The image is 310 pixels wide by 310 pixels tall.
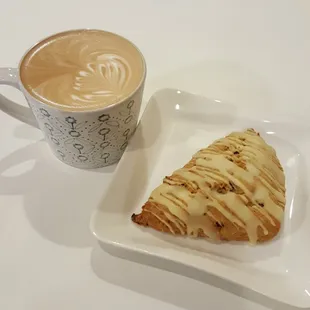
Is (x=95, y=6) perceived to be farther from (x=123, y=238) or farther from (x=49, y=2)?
(x=123, y=238)

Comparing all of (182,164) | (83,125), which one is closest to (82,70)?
(83,125)

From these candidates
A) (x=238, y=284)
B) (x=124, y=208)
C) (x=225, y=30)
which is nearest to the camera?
(x=238, y=284)

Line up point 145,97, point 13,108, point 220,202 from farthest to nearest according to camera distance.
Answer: point 145,97 < point 13,108 < point 220,202

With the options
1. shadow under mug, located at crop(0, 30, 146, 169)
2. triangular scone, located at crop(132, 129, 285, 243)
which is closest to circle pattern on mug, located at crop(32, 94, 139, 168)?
shadow under mug, located at crop(0, 30, 146, 169)

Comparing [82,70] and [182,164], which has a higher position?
[82,70]

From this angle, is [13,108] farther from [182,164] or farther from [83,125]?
[182,164]

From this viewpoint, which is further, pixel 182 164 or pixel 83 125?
pixel 182 164

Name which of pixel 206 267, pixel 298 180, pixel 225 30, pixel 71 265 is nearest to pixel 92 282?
pixel 71 265
